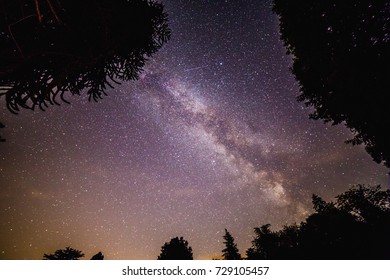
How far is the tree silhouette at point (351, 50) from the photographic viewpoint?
441cm

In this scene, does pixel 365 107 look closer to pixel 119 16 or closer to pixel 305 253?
pixel 305 253

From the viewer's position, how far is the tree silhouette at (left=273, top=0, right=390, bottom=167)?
14.5ft

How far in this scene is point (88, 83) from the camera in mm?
3746

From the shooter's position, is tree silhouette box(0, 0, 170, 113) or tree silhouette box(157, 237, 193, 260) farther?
tree silhouette box(157, 237, 193, 260)

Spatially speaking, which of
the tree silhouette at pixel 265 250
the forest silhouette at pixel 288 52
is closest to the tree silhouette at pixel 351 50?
the forest silhouette at pixel 288 52

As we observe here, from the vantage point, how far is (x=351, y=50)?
14.9ft

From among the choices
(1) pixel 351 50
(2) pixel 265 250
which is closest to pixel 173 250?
(1) pixel 351 50

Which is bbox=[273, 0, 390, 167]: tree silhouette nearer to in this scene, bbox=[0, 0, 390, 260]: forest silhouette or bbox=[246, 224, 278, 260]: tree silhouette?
bbox=[0, 0, 390, 260]: forest silhouette

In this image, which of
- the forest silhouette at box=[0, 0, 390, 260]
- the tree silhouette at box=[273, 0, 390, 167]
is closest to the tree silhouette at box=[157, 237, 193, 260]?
the forest silhouette at box=[0, 0, 390, 260]

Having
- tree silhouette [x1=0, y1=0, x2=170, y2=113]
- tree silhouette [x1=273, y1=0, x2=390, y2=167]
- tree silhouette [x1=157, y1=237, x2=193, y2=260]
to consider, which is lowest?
tree silhouette [x1=157, y1=237, x2=193, y2=260]

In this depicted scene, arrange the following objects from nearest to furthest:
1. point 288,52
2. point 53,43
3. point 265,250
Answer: point 53,43, point 288,52, point 265,250

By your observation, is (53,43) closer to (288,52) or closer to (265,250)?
(288,52)
